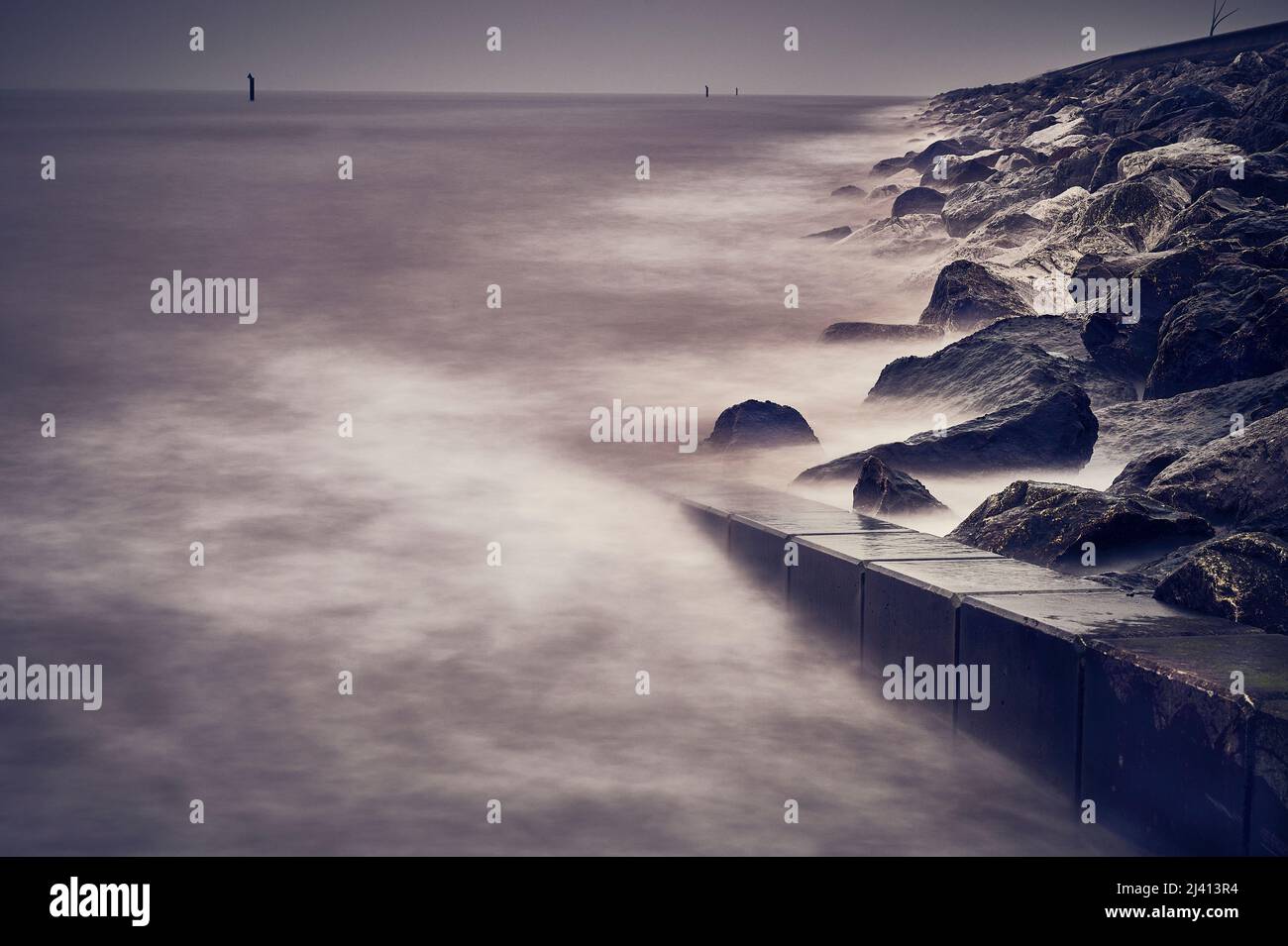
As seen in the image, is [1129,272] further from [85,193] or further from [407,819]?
[85,193]

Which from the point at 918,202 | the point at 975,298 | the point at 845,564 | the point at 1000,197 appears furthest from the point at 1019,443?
the point at 918,202

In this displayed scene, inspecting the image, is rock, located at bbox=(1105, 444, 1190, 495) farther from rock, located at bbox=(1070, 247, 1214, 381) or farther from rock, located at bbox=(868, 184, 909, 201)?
rock, located at bbox=(868, 184, 909, 201)

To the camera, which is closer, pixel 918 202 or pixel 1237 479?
pixel 1237 479

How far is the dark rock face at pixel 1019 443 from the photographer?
774 cm

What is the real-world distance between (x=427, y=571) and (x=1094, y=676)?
13.3 feet

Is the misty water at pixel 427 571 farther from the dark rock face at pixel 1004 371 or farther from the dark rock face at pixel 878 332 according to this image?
the dark rock face at pixel 1004 371

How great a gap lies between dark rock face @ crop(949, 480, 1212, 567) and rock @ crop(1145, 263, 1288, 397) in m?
2.45

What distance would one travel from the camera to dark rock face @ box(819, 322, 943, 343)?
40.5 feet

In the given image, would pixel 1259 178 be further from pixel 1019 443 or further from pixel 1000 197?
pixel 1000 197

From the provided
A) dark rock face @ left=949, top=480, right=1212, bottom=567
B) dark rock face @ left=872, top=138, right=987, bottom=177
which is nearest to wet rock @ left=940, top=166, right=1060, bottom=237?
dark rock face @ left=872, top=138, right=987, bottom=177

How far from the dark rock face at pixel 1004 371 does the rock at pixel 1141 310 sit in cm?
16

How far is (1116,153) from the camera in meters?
15.7

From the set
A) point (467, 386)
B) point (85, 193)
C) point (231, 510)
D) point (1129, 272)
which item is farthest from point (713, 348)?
point (85, 193)

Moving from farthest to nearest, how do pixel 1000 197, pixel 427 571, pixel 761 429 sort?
1. pixel 1000 197
2. pixel 761 429
3. pixel 427 571
